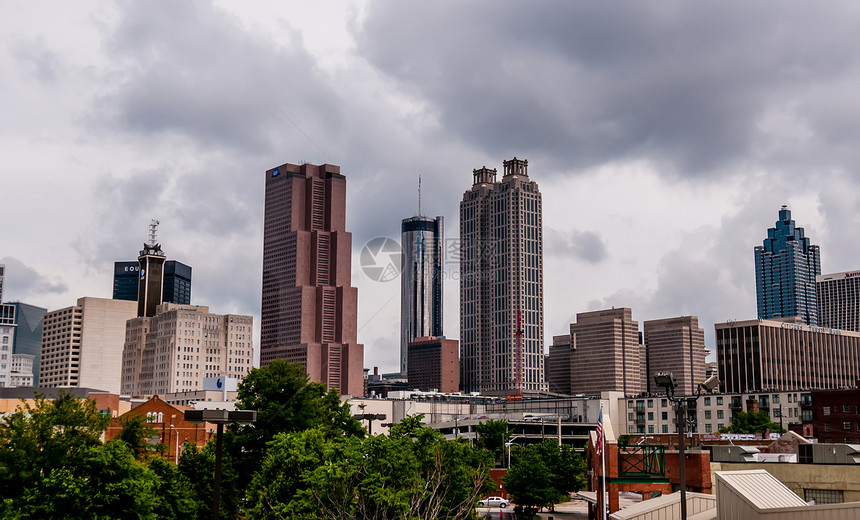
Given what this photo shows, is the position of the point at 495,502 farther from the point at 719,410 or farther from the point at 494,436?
the point at 719,410

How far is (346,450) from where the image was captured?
45094 mm

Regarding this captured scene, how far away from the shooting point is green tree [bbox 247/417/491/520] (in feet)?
140

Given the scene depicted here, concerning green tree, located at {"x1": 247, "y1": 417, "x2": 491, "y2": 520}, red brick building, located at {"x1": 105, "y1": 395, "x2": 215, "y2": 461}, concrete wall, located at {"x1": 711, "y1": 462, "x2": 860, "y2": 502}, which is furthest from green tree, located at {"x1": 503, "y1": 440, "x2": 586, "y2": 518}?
concrete wall, located at {"x1": 711, "y1": 462, "x2": 860, "y2": 502}

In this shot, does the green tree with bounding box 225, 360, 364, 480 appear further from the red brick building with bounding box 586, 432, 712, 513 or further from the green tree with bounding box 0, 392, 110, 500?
the red brick building with bounding box 586, 432, 712, 513

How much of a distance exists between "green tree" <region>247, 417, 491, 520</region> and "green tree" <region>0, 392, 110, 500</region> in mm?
9789

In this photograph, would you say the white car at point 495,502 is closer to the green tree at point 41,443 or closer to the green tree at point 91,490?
the green tree at point 41,443

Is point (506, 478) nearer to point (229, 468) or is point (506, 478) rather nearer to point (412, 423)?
point (229, 468)

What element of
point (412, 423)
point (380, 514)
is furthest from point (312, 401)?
point (380, 514)

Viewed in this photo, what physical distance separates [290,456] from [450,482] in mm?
9200

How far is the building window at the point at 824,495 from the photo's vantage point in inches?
1730

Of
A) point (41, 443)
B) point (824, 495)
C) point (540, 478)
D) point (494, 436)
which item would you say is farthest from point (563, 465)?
point (41, 443)

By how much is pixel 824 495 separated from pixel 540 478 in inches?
2102

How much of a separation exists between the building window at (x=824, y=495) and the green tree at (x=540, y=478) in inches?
2040

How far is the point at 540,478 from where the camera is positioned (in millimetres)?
96000
